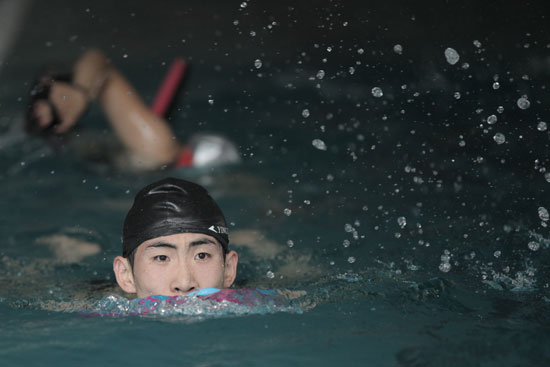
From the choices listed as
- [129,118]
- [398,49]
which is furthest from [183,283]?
[398,49]

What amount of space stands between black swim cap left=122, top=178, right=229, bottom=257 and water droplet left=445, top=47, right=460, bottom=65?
5.24 m

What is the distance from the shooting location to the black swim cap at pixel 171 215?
2.59 m

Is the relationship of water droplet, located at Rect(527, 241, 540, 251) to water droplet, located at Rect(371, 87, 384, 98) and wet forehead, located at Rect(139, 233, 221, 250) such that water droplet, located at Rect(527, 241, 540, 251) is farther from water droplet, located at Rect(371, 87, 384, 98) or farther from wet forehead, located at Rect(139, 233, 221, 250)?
water droplet, located at Rect(371, 87, 384, 98)

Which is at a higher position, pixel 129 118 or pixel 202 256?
pixel 129 118

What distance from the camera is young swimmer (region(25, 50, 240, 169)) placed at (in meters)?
4.43

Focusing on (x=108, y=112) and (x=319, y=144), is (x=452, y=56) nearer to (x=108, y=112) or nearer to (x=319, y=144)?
(x=319, y=144)

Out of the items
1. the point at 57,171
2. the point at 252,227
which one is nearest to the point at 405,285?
the point at 252,227

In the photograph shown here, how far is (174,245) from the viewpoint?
256 centimetres

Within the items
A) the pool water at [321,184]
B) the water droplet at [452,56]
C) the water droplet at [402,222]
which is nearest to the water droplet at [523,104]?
the pool water at [321,184]

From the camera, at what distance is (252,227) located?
419 cm

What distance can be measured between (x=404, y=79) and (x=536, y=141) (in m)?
2.59

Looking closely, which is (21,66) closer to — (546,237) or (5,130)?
(5,130)

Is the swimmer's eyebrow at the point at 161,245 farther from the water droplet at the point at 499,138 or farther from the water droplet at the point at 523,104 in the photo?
the water droplet at the point at 523,104

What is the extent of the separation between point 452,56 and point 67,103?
15.3 feet
